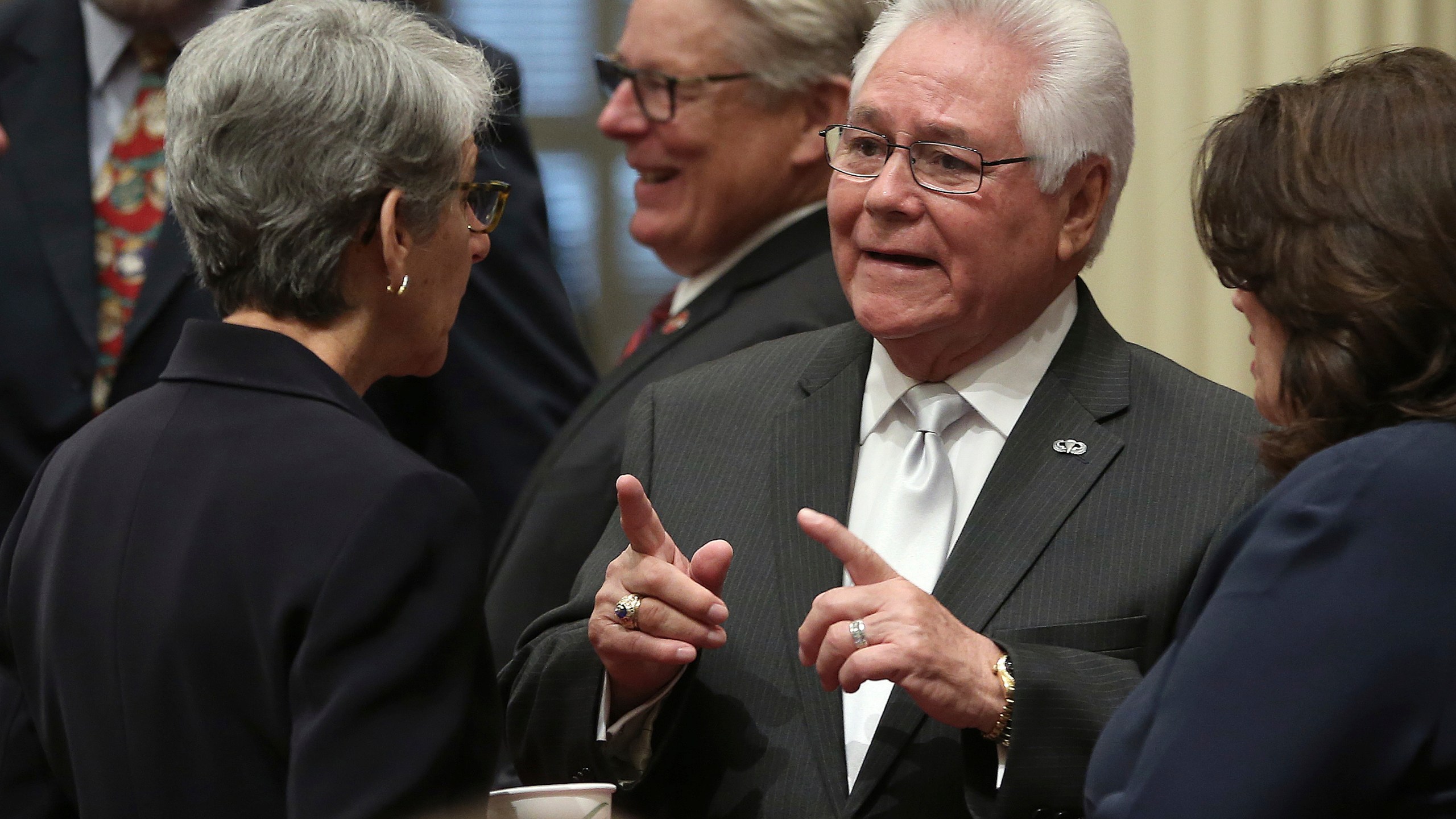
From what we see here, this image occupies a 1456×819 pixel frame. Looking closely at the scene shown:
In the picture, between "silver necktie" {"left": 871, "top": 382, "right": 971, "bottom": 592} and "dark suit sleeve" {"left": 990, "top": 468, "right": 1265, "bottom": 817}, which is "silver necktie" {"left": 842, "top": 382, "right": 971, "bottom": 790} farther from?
"dark suit sleeve" {"left": 990, "top": 468, "right": 1265, "bottom": 817}

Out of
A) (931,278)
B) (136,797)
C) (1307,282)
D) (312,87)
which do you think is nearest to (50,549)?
(136,797)

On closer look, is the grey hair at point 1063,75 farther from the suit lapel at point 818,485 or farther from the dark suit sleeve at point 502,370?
the dark suit sleeve at point 502,370

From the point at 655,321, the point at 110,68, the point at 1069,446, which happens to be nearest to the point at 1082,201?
the point at 1069,446

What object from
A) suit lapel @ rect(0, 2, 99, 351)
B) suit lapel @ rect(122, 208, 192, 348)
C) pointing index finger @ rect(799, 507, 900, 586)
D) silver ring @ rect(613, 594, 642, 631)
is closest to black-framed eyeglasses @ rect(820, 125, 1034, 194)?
pointing index finger @ rect(799, 507, 900, 586)

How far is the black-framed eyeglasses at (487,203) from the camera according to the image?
217 cm

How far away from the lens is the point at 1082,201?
2.42 meters

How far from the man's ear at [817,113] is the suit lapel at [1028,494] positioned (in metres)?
1.09

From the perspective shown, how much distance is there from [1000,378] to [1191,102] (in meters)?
1.26

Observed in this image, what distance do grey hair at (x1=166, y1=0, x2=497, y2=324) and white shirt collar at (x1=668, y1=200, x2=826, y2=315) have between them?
1405 mm

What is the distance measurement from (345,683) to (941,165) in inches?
45.6

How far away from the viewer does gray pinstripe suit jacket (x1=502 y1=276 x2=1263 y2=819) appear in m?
2.02

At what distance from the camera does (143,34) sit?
336 cm

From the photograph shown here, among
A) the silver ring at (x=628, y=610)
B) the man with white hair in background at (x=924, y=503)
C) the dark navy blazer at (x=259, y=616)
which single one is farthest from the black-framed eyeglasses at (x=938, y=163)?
the dark navy blazer at (x=259, y=616)

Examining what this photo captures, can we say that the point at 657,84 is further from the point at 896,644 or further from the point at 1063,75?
the point at 896,644
